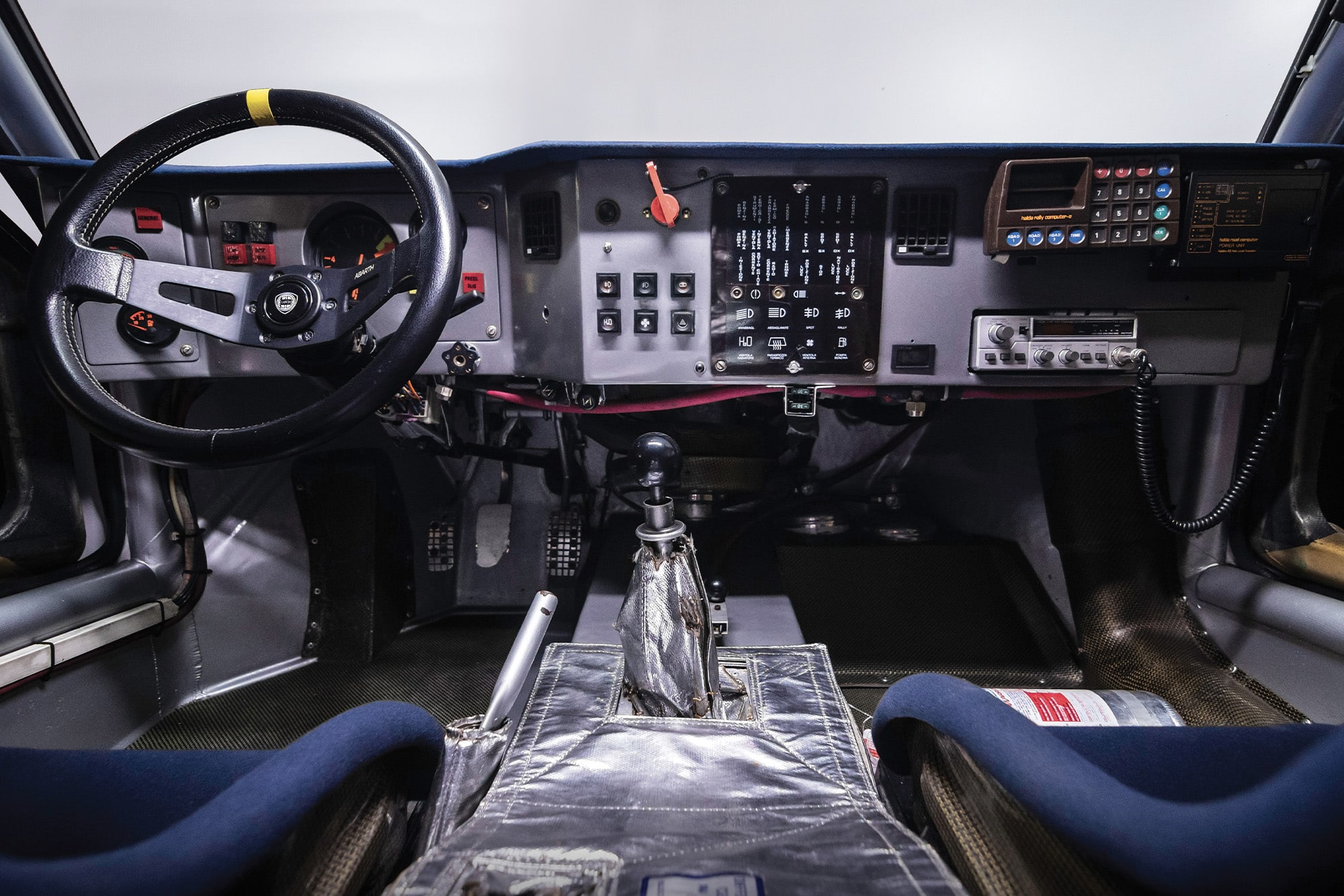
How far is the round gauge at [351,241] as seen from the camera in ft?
3.86

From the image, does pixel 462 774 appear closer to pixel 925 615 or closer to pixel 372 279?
pixel 372 279

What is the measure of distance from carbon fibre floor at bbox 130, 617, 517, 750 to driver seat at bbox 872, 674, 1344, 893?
3.35 ft

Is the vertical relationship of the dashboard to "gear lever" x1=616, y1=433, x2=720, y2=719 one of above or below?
above

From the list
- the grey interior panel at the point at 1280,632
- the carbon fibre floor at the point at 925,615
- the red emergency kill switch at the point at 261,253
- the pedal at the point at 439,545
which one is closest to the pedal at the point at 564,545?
the pedal at the point at 439,545

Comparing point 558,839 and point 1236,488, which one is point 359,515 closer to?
point 558,839

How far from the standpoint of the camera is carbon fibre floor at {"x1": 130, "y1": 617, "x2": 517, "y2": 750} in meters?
1.26

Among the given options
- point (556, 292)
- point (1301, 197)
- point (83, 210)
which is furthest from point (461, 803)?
point (1301, 197)

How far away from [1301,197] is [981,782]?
3.66 feet

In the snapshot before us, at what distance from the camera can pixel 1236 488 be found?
43.3 inches

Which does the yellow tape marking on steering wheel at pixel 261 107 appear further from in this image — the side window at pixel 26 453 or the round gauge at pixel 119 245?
the side window at pixel 26 453

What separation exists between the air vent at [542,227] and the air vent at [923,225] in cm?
59

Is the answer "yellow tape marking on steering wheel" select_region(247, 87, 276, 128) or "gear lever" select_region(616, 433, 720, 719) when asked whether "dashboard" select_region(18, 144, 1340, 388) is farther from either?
"gear lever" select_region(616, 433, 720, 719)

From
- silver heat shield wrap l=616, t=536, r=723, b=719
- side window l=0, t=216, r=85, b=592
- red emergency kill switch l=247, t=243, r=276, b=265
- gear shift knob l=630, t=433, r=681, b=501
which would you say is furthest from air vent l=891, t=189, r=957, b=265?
side window l=0, t=216, r=85, b=592

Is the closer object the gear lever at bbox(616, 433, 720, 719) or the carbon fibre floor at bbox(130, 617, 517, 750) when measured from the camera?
the gear lever at bbox(616, 433, 720, 719)
